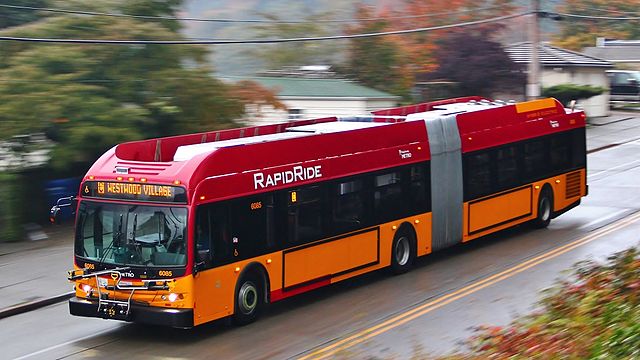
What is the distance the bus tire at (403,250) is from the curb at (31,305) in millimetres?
6119

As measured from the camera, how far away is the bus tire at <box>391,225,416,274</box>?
18255 mm

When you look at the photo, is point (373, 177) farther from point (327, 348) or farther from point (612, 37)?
point (612, 37)

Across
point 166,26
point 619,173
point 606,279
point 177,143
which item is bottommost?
point 619,173

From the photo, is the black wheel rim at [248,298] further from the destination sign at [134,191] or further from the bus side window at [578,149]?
the bus side window at [578,149]

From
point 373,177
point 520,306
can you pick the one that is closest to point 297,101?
point 373,177

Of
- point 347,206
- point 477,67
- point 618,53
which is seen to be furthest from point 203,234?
point 618,53

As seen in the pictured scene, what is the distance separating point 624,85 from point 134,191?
166 ft

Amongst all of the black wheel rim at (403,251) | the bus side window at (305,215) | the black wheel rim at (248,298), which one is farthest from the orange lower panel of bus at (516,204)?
the black wheel rim at (248,298)

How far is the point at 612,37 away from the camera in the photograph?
90375mm

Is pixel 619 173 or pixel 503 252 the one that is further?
pixel 619 173

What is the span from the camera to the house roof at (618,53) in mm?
72938

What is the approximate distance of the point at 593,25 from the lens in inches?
3396

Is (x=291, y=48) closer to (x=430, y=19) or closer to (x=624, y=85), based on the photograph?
(x=430, y=19)

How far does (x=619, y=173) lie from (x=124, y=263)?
24.0 meters
